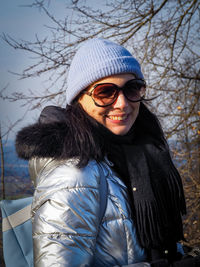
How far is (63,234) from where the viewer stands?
89cm

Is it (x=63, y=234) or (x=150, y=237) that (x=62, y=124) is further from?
(x=150, y=237)

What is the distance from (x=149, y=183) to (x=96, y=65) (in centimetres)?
74

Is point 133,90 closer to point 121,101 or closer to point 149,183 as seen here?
point 121,101

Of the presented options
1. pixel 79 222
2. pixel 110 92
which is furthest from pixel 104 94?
pixel 79 222

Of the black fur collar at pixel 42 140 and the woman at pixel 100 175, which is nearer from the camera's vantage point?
the woman at pixel 100 175

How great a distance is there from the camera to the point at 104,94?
1.22 metres

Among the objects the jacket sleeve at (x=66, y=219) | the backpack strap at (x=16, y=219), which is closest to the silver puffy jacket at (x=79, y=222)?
the jacket sleeve at (x=66, y=219)

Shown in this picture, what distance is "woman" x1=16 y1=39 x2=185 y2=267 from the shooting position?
92cm

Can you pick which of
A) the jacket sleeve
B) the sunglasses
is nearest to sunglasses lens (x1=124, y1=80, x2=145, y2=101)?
the sunglasses

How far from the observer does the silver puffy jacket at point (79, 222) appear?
0.89 metres

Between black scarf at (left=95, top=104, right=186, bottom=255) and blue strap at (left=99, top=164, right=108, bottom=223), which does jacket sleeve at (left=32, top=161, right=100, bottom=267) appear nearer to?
blue strap at (left=99, top=164, right=108, bottom=223)

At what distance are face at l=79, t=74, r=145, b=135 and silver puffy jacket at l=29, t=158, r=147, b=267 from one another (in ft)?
0.95

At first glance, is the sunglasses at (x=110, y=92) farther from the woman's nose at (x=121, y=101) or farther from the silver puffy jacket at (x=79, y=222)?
the silver puffy jacket at (x=79, y=222)

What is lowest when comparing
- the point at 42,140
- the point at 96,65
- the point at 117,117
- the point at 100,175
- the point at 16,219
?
the point at 16,219
